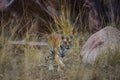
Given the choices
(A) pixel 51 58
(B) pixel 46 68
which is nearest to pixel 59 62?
(A) pixel 51 58

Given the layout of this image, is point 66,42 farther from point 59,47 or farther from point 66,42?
point 59,47

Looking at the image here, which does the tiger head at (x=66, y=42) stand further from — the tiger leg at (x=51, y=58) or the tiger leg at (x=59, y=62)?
the tiger leg at (x=51, y=58)

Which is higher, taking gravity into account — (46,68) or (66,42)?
(66,42)

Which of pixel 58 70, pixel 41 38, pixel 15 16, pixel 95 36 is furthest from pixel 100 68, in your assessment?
pixel 15 16

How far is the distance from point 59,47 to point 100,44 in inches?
45.6

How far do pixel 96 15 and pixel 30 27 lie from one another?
6.25 ft

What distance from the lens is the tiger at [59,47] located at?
623 cm

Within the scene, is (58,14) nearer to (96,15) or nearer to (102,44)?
(96,15)

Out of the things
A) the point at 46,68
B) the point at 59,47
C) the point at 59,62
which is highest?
the point at 59,47

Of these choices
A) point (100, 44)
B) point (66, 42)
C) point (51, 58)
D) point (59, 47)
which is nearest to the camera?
point (66, 42)

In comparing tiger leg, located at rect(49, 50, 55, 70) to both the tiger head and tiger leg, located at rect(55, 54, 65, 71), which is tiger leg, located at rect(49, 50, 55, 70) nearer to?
tiger leg, located at rect(55, 54, 65, 71)

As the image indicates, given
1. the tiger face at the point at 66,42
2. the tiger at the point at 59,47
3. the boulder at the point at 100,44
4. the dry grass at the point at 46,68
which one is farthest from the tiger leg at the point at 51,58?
the boulder at the point at 100,44

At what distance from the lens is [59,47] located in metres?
6.34

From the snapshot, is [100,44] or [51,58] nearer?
[51,58]
